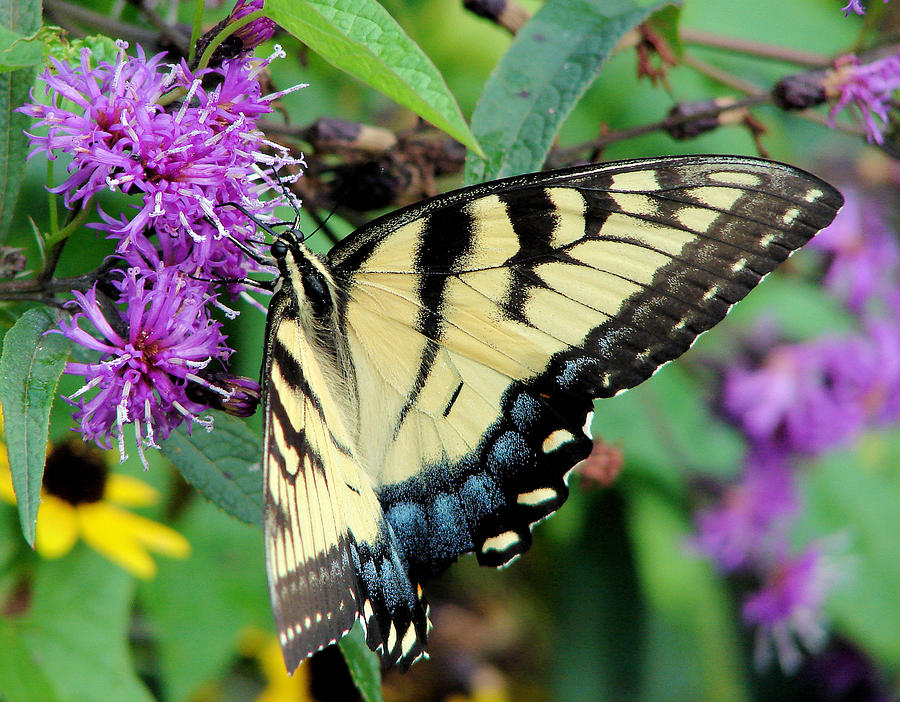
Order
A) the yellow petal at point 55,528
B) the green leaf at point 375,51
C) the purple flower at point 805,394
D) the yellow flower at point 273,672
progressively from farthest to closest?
the purple flower at point 805,394 < the yellow flower at point 273,672 < the yellow petal at point 55,528 < the green leaf at point 375,51

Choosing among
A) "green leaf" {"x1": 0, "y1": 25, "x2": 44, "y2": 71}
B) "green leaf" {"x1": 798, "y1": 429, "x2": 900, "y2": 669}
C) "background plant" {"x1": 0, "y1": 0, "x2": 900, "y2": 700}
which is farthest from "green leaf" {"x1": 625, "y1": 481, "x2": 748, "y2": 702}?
"green leaf" {"x1": 0, "y1": 25, "x2": 44, "y2": 71}

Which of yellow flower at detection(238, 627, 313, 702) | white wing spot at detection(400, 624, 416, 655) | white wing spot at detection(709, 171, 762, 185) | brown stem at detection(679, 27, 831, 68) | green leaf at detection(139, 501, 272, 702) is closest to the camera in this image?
white wing spot at detection(709, 171, 762, 185)

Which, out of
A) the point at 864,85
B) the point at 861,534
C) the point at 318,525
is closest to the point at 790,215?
the point at 864,85

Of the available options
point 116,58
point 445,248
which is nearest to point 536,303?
point 445,248

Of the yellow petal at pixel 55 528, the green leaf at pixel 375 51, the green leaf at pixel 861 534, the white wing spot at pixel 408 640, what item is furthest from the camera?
the green leaf at pixel 861 534

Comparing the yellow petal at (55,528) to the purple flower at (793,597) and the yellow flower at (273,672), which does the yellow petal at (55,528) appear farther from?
the purple flower at (793,597)

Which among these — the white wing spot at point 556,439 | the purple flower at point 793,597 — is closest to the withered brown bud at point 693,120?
the white wing spot at point 556,439

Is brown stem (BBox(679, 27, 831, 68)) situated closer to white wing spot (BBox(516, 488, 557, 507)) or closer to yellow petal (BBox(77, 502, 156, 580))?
white wing spot (BBox(516, 488, 557, 507))
